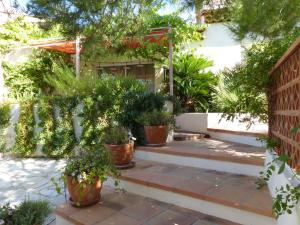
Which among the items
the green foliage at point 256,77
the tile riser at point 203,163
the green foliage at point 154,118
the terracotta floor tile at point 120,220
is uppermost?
the green foliage at point 256,77

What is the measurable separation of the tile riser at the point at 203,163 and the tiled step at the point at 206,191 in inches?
3.9

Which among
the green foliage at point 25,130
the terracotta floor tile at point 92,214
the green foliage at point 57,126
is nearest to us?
the terracotta floor tile at point 92,214

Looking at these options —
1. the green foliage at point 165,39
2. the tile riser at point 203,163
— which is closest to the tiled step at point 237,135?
the tile riser at point 203,163

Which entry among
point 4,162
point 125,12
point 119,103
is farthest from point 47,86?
point 125,12

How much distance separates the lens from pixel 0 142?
645 cm

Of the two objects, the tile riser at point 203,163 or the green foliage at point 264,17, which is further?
the tile riser at point 203,163

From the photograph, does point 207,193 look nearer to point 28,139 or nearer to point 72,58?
point 28,139

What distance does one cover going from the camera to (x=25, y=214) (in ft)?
8.48

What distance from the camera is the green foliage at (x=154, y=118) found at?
4598mm

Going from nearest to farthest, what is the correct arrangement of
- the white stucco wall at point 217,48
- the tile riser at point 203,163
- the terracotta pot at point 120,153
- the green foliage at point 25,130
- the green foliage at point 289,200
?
the green foliage at point 289,200 → the tile riser at point 203,163 → the terracotta pot at point 120,153 → the green foliage at point 25,130 → the white stucco wall at point 217,48

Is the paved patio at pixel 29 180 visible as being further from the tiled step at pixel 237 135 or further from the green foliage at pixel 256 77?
the tiled step at pixel 237 135

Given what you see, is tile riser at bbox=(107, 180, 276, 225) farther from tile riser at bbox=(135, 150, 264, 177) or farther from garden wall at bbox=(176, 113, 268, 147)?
garden wall at bbox=(176, 113, 268, 147)

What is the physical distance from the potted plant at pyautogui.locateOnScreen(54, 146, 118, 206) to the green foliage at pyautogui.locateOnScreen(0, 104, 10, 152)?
13.7 feet

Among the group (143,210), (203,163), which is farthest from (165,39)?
(143,210)
